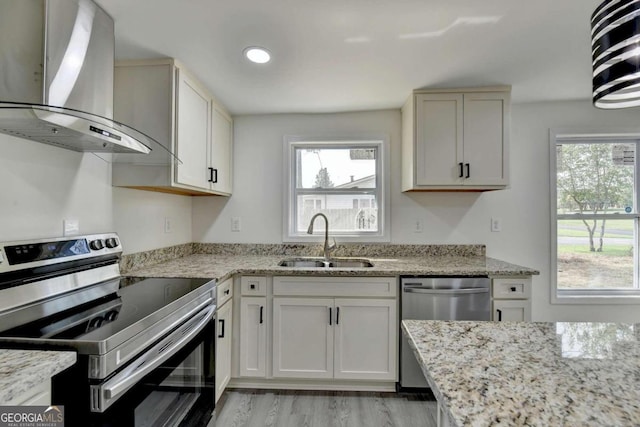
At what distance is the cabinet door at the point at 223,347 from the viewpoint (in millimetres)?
1858

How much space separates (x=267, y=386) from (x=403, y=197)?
1859 millimetres

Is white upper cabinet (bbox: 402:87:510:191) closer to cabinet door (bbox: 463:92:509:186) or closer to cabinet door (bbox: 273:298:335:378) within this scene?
cabinet door (bbox: 463:92:509:186)

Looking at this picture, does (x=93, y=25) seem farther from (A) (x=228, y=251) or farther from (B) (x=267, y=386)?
(B) (x=267, y=386)

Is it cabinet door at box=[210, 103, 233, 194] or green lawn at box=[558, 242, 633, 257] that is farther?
green lawn at box=[558, 242, 633, 257]

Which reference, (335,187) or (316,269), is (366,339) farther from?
(335,187)

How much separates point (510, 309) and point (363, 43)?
1.94 meters

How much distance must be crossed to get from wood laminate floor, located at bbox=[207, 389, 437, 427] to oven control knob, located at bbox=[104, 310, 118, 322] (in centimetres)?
101

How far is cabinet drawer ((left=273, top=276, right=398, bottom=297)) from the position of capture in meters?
2.05

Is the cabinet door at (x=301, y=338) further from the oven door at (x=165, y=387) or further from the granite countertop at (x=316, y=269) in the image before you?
the oven door at (x=165, y=387)

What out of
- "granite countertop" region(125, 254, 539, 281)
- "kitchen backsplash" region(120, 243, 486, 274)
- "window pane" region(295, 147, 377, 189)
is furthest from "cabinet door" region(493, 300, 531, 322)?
"window pane" region(295, 147, 377, 189)

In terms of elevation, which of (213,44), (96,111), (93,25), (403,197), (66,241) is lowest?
(66,241)

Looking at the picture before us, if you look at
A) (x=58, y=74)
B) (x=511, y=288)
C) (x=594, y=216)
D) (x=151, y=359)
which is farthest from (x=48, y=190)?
(x=594, y=216)

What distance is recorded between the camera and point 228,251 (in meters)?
2.72

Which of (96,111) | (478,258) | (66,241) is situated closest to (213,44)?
(96,111)
